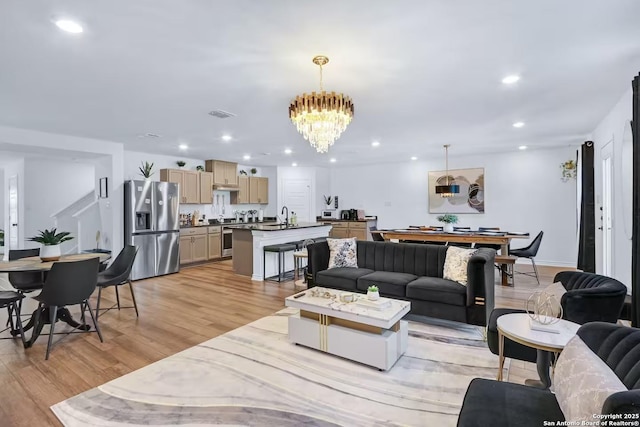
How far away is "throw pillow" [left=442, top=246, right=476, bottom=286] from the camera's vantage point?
141 inches

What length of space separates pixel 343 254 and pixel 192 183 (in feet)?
15.3

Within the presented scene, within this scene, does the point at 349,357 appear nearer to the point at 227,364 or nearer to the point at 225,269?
the point at 227,364

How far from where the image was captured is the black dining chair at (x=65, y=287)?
2949 millimetres

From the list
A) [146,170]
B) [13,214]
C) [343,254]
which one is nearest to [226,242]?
[146,170]

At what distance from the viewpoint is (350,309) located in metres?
2.77

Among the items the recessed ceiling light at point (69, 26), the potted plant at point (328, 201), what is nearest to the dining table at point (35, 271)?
the recessed ceiling light at point (69, 26)

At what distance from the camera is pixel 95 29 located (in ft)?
7.29

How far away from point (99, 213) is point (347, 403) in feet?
20.3

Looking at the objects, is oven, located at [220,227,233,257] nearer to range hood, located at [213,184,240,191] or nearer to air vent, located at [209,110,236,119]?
range hood, located at [213,184,240,191]

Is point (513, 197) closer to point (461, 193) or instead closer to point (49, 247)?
point (461, 193)

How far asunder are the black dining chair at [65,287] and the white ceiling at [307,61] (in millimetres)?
1793

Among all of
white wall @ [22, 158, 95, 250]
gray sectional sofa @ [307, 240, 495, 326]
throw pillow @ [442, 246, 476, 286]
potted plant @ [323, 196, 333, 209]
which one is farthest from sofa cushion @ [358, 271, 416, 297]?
white wall @ [22, 158, 95, 250]

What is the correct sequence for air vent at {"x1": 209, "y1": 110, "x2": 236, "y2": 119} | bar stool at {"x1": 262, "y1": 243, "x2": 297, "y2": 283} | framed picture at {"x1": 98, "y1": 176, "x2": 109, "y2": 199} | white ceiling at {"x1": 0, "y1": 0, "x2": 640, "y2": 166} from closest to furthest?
white ceiling at {"x1": 0, "y1": 0, "x2": 640, "y2": 166} < air vent at {"x1": 209, "y1": 110, "x2": 236, "y2": 119} < bar stool at {"x1": 262, "y1": 243, "x2": 297, "y2": 283} < framed picture at {"x1": 98, "y1": 176, "x2": 109, "y2": 199}

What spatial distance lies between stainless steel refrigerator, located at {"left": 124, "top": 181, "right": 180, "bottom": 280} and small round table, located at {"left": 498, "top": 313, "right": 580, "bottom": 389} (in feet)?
19.2
